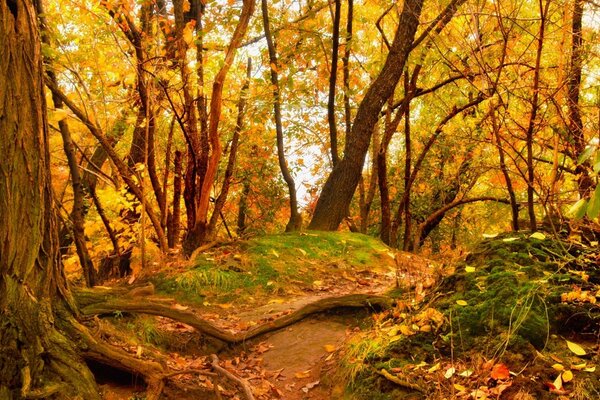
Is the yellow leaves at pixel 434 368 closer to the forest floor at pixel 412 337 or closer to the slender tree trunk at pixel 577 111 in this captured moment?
the forest floor at pixel 412 337

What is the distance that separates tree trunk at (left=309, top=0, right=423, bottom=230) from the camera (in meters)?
8.26

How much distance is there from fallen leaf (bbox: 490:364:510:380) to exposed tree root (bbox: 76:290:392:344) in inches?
68.4

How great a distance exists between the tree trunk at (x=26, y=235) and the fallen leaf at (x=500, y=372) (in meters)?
2.44

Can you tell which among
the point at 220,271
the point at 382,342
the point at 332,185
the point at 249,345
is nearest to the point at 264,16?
the point at 332,185

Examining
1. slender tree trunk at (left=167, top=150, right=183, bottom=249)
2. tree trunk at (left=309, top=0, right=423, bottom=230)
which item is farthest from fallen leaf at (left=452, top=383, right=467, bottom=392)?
tree trunk at (left=309, top=0, right=423, bottom=230)

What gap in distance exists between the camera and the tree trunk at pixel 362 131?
826cm

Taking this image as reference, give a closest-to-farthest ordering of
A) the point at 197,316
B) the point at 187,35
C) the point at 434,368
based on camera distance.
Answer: the point at 434,368 < the point at 197,316 < the point at 187,35

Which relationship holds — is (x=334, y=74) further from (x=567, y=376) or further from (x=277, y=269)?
(x=567, y=376)

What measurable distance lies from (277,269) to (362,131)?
307 centimetres

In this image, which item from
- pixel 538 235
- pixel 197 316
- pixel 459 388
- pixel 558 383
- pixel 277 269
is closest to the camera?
pixel 558 383

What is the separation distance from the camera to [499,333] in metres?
3.24

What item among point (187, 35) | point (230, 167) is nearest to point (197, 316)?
point (187, 35)

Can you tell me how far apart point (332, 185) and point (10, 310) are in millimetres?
6431

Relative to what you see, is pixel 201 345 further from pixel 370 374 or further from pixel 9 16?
pixel 9 16
